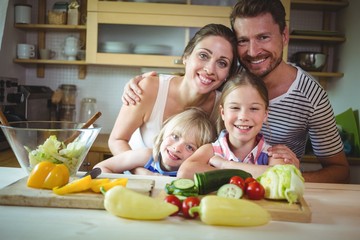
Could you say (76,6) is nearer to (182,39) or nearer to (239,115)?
(182,39)

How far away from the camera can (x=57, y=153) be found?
1078 millimetres

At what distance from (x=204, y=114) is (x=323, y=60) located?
5.65 ft

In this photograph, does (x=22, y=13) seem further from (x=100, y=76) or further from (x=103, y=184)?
(x=103, y=184)

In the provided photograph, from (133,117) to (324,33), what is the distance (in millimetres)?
1986

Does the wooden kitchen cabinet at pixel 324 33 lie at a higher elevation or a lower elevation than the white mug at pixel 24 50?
higher

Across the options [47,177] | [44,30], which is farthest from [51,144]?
[44,30]

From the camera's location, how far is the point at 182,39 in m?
2.93

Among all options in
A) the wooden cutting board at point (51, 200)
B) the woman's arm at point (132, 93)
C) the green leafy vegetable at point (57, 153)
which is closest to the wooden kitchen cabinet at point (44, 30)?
the woman's arm at point (132, 93)

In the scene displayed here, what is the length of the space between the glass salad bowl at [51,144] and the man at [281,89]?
66 centimetres

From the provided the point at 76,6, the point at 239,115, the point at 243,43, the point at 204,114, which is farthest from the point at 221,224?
the point at 76,6

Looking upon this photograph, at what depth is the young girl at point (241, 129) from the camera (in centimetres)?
135

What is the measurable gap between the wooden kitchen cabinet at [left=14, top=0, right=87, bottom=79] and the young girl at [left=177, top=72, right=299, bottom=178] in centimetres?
188

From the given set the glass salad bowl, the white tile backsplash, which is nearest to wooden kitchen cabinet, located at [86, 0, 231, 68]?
the white tile backsplash

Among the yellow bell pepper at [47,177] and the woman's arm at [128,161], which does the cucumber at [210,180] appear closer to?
the yellow bell pepper at [47,177]
